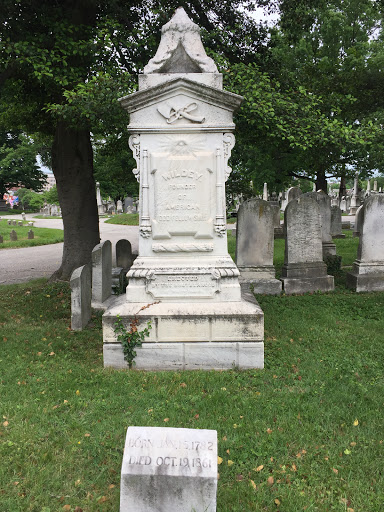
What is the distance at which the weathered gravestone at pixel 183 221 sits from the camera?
4859 mm

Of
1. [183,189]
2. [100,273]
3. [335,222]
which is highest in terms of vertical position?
[183,189]

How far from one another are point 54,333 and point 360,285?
635 cm

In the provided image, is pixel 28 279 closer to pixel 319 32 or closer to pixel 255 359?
pixel 255 359

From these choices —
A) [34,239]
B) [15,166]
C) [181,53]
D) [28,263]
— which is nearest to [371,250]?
[181,53]

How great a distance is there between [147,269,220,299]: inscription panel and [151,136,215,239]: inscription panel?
49 cm

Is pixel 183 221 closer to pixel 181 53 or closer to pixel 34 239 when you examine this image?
pixel 181 53

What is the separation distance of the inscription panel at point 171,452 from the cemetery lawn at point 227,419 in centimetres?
67

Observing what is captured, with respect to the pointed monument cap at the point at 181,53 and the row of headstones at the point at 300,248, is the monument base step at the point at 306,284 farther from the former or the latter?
the pointed monument cap at the point at 181,53

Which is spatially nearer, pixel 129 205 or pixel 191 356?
pixel 191 356

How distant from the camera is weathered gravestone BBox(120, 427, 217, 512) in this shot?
2.29 m

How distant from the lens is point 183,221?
16.9 feet

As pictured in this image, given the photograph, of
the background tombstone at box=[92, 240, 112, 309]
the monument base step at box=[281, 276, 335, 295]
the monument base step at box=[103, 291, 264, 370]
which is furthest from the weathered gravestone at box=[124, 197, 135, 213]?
the monument base step at box=[103, 291, 264, 370]

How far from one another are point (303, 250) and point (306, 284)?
2.46ft

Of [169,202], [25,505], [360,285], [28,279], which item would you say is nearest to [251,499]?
[25,505]
